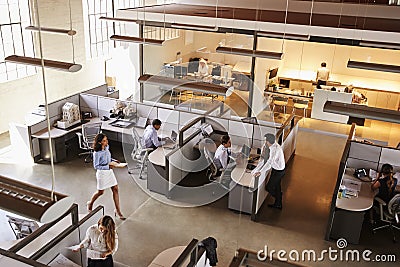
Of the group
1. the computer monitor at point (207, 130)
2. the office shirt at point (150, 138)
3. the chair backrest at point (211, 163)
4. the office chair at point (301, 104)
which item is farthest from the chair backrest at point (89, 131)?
the office chair at point (301, 104)

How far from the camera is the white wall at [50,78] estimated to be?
10.3m

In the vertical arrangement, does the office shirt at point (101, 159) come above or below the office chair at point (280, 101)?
above

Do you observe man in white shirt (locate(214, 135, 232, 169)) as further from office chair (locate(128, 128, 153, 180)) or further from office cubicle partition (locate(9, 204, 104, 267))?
office cubicle partition (locate(9, 204, 104, 267))

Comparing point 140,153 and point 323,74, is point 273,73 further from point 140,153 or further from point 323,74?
point 140,153

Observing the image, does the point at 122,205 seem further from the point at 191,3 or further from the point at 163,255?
the point at 191,3

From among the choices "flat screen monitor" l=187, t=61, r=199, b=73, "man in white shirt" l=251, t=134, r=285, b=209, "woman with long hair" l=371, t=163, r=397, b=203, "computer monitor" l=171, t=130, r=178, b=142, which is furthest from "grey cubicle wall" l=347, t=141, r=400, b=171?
"flat screen monitor" l=187, t=61, r=199, b=73

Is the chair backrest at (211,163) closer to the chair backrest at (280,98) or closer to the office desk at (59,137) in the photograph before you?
the office desk at (59,137)

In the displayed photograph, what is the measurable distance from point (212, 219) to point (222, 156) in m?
1.07

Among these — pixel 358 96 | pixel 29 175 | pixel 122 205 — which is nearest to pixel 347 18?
pixel 358 96

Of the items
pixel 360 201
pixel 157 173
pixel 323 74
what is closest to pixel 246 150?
pixel 157 173

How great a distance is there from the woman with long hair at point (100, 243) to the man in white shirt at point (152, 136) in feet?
10.5

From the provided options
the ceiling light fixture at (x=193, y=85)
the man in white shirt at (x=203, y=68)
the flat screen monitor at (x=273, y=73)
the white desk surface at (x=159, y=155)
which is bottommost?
the white desk surface at (x=159, y=155)

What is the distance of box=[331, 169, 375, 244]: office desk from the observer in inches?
237

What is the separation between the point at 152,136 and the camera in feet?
24.9
